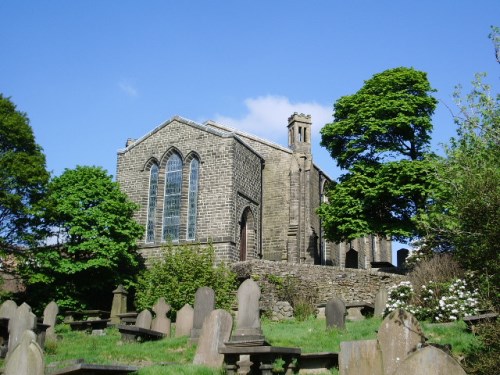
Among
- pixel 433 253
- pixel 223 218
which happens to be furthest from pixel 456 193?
pixel 223 218

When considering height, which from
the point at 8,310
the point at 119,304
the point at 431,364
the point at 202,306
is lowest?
the point at 431,364

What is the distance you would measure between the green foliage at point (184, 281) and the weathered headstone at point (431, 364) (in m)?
17.5

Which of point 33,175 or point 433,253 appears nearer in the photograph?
point 433,253

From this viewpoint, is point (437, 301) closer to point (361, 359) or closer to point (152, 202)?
point (361, 359)

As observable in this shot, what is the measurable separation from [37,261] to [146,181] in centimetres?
813

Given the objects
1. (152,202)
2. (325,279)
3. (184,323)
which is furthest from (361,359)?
(152,202)

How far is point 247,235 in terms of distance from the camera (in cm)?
3222

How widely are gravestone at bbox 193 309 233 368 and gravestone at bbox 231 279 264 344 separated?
287 mm

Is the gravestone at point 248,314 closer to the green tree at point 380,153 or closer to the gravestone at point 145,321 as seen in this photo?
the gravestone at point 145,321

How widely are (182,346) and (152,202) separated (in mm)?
17343

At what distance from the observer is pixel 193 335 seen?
1537cm

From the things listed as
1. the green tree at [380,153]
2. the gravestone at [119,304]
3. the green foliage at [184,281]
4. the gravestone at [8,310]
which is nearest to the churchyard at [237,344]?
the gravestone at [8,310]

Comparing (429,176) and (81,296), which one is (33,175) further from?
(429,176)

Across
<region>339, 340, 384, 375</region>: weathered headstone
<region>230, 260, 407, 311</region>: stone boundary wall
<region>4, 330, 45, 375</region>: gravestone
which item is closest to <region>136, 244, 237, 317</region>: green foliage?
<region>230, 260, 407, 311</region>: stone boundary wall
